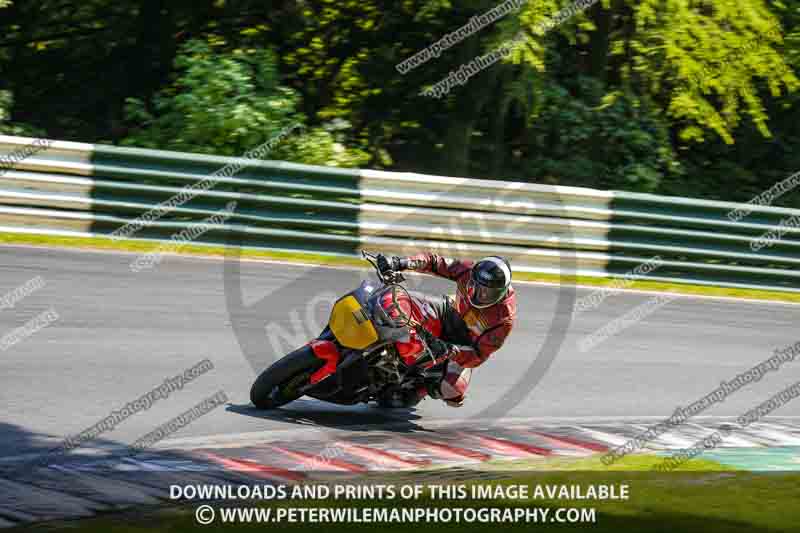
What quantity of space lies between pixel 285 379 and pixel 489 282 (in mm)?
1544

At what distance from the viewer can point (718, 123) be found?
17375mm

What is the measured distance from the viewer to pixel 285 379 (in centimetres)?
824

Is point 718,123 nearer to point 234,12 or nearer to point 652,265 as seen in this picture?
point 652,265

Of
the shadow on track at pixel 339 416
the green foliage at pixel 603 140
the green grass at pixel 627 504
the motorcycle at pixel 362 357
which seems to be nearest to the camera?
the green grass at pixel 627 504

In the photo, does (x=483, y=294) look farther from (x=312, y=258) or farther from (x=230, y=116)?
(x=230, y=116)

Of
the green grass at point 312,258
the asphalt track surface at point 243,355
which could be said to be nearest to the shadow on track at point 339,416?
the asphalt track surface at point 243,355

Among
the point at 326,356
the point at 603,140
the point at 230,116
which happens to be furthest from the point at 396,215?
the point at 326,356

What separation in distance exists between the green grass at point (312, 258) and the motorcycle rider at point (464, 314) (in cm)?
493

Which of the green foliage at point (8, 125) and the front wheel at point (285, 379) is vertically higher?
the green foliage at point (8, 125)

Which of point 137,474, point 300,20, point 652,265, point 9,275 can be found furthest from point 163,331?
point 300,20

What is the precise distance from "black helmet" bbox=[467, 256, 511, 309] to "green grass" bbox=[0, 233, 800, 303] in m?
5.40

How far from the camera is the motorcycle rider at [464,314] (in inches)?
322

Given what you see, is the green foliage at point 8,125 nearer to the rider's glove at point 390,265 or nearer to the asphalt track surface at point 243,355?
the asphalt track surface at point 243,355

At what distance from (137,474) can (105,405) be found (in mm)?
1458
